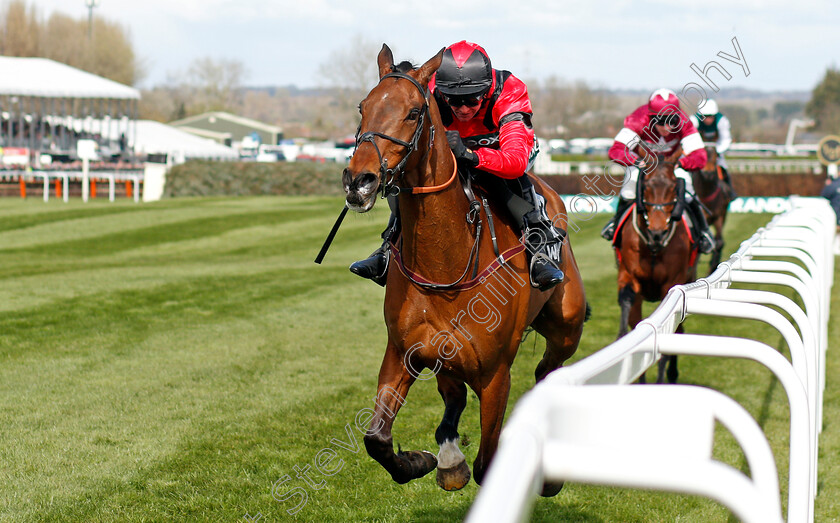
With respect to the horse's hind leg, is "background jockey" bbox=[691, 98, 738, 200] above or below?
above

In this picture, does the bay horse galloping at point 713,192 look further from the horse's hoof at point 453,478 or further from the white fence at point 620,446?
the white fence at point 620,446

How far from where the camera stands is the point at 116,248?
15570 mm

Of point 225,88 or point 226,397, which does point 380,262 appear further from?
point 225,88

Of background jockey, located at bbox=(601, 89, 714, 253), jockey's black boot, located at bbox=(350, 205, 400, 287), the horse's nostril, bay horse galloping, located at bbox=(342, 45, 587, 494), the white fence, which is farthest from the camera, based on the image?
background jockey, located at bbox=(601, 89, 714, 253)

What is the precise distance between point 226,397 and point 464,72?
133 inches

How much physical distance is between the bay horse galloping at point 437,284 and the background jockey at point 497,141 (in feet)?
0.45

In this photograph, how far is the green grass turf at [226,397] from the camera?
14.4 ft

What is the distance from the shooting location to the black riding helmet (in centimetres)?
391

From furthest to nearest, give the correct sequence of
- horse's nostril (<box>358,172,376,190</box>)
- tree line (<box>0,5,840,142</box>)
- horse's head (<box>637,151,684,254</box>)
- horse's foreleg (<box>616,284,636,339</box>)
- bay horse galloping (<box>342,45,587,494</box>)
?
tree line (<box>0,5,840,142</box>) < horse's foreleg (<box>616,284,636,339</box>) < horse's head (<box>637,151,684,254</box>) < bay horse galloping (<box>342,45,587,494</box>) < horse's nostril (<box>358,172,376,190</box>)

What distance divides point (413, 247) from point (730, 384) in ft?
14.5

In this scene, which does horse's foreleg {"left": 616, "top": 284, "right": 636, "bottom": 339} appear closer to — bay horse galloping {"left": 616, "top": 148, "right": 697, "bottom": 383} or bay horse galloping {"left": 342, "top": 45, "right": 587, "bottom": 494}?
bay horse galloping {"left": 616, "top": 148, "right": 697, "bottom": 383}

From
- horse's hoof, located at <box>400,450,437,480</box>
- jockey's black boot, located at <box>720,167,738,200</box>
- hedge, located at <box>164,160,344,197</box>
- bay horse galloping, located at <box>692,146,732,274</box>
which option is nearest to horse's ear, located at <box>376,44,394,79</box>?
horse's hoof, located at <box>400,450,437,480</box>

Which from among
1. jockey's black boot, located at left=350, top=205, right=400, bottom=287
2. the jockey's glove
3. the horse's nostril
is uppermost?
the jockey's glove

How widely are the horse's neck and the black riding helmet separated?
49 cm
